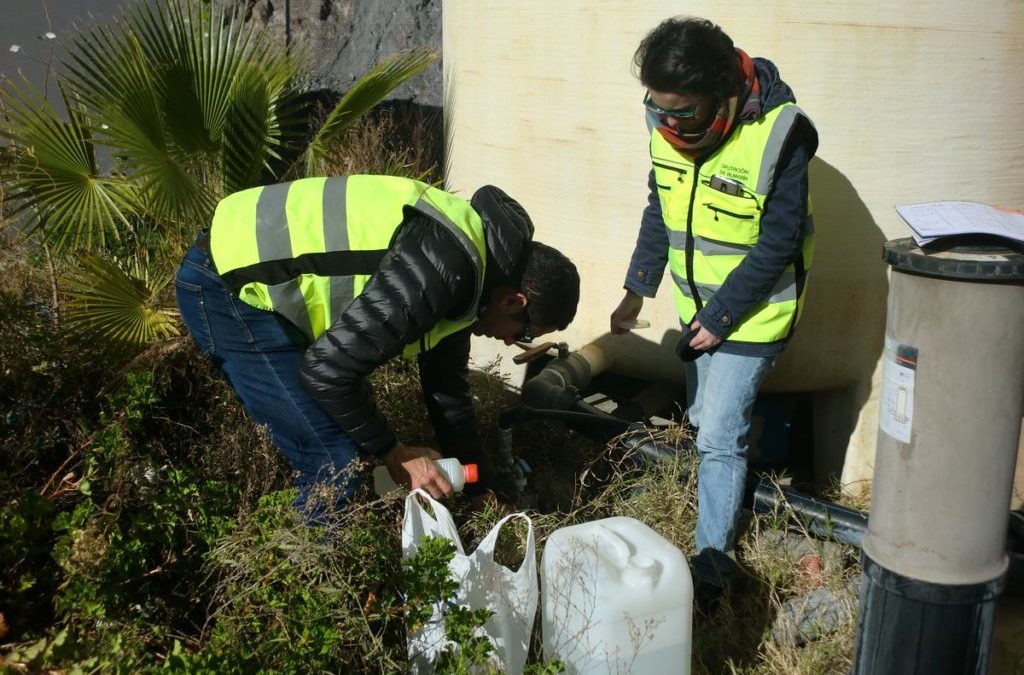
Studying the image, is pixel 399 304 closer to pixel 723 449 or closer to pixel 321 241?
pixel 321 241

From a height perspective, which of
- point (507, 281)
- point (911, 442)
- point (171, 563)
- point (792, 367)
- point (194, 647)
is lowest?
point (194, 647)

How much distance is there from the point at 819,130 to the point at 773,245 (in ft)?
3.19

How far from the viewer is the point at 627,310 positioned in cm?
371

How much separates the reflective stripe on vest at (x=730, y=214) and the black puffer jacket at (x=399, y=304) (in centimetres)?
68

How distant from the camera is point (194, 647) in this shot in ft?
8.50

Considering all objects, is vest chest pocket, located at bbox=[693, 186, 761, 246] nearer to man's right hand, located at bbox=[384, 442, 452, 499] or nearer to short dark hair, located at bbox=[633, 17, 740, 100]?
short dark hair, located at bbox=[633, 17, 740, 100]

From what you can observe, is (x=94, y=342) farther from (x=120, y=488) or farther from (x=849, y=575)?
(x=849, y=575)

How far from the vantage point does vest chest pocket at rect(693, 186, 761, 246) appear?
3.02 metres

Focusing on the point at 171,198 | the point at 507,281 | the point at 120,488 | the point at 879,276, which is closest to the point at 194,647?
the point at 120,488

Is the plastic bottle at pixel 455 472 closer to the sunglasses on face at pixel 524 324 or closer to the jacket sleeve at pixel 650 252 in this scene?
the sunglasses on face at pixel 524 324

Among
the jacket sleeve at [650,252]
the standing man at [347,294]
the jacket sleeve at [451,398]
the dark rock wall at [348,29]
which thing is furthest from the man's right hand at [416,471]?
the dark rock wall at [348,29]

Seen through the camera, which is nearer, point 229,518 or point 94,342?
Result: point 229,518

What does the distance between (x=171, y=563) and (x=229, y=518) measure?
20 centimetres

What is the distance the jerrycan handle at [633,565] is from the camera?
2.43 meters
